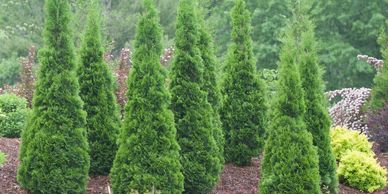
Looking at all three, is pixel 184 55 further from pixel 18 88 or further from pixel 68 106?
pixel 18 88

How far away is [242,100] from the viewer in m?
10.6

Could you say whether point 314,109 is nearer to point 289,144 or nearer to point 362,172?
point 289,144

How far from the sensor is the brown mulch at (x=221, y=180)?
854cm

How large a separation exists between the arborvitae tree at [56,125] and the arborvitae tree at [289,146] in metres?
2.53

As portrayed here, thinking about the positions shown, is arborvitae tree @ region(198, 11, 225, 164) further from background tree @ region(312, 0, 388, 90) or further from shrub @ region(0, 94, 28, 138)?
background tree @ region(312, 0, 388, 90)

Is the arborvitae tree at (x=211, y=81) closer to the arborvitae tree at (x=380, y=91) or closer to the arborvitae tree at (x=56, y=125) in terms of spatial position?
the arborvitae tree at (x=56, y=125)

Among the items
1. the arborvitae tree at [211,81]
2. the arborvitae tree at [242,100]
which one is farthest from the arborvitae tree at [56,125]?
the arborvitae tree at [242,100]

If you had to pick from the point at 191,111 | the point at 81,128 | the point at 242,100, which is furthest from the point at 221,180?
the point at 81,128

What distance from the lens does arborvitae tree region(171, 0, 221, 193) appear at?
889 cm

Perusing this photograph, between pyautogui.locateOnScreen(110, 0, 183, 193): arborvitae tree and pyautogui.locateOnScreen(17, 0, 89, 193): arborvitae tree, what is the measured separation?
1.85ft

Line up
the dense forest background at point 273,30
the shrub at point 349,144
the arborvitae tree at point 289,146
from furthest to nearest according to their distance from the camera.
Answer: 1. the dense forest background at point 273,30
2. the shrub at point 349,144
3. the arborvitae tree at point 289,146

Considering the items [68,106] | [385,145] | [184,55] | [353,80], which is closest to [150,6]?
[184,55]

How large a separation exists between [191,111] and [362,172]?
11.7 ft

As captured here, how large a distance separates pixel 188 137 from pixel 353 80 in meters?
21.1
